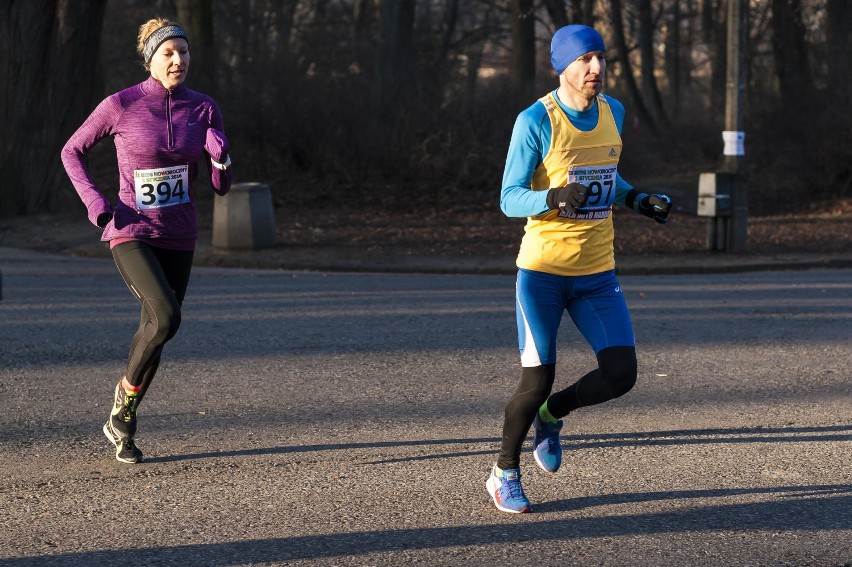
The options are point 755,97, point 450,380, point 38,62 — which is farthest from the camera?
point 755,97

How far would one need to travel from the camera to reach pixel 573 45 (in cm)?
521

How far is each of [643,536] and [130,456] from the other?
2585mm

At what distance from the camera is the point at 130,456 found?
6258 millimetres

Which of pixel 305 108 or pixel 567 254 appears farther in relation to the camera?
pixel 305 108

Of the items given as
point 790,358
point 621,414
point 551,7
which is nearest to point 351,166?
point 551,7

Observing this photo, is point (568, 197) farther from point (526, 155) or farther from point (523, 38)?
point (523, 38)

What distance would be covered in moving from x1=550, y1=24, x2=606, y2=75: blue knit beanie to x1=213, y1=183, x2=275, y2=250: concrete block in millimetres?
12635

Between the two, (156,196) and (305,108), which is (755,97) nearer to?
(305,108)

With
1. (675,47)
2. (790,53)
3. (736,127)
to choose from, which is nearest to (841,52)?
(790,53)

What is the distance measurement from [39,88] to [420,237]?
7338 mm

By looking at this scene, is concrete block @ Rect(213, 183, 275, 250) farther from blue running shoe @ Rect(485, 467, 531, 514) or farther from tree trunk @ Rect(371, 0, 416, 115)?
blue running shoe @ Rect(485, 467, 531, 514)

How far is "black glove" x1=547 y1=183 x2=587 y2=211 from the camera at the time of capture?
4.91 metres

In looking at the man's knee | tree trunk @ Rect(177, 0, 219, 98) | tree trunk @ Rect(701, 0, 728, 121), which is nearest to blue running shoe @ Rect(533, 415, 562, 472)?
the man's knee

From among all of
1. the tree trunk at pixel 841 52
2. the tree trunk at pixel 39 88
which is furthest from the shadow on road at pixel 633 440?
the tree trunk at pixel 841 52
